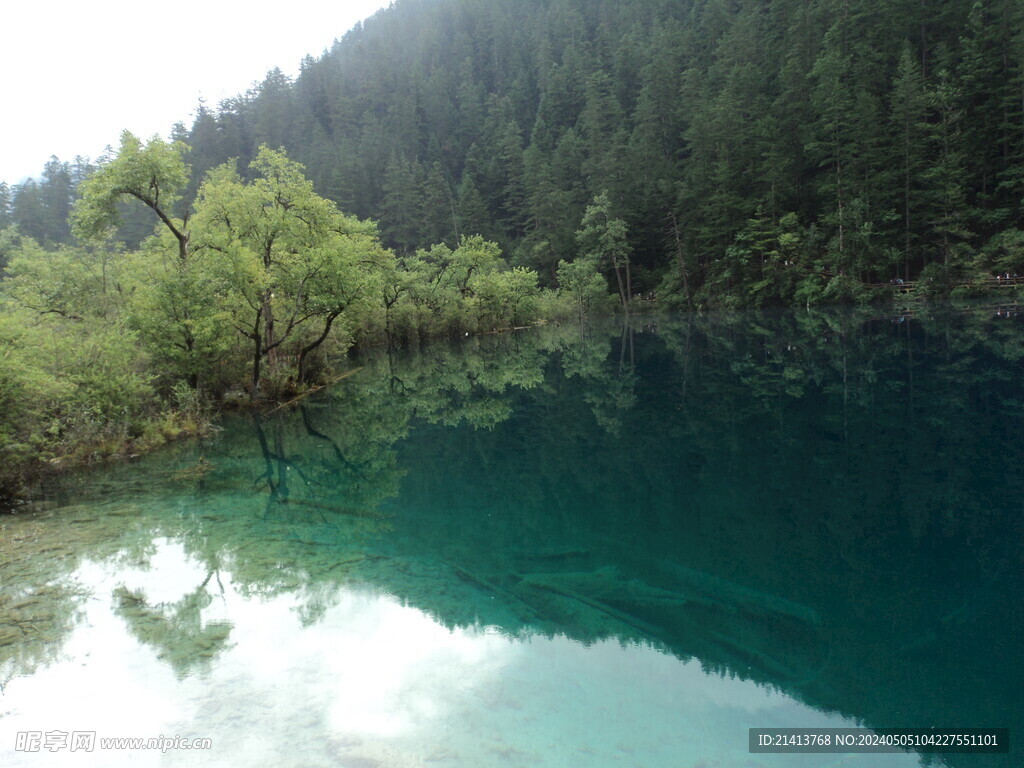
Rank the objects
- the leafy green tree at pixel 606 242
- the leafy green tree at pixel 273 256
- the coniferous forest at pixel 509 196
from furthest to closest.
Answer: 1. the leafy green tree at pixel 606 242
2. the leafy green tree at pixel 273 256
3. the coniferous forest at pixel 509 196

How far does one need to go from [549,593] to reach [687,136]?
6316 centimetres

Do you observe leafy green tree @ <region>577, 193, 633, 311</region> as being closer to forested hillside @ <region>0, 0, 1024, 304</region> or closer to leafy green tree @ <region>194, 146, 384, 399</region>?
forested hillside @ <region>0, 0, 1024, 304</region>

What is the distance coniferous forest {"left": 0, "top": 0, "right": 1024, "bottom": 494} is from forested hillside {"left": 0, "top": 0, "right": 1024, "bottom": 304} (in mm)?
294

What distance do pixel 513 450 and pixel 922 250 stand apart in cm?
4299

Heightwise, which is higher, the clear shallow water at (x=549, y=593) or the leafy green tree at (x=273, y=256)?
the leafy green tree at (x=273, y=256)

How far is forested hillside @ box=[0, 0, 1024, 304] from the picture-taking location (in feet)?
138

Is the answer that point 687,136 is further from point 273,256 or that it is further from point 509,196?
point 273,256

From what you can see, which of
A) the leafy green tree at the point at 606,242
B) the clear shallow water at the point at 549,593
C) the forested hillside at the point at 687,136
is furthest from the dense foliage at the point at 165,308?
the leafy green tree at the point at 606,242

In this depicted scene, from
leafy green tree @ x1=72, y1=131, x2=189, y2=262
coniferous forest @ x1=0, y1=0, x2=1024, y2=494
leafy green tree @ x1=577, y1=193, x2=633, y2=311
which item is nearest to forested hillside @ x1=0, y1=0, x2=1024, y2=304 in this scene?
coniferous forest @ x1=0, y1=0, x2=1024, y2=494

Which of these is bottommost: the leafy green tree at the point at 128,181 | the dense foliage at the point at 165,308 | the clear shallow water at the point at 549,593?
the clear shallow water at the point at 549,593

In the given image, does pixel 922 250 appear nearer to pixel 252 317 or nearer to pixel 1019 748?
pixel 252 317

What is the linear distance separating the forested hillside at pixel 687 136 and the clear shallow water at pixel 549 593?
36393 mm

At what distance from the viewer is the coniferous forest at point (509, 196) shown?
2048 cm

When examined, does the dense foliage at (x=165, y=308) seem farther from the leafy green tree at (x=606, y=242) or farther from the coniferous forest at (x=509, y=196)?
the leafy green tree at (x=606, y=242)
